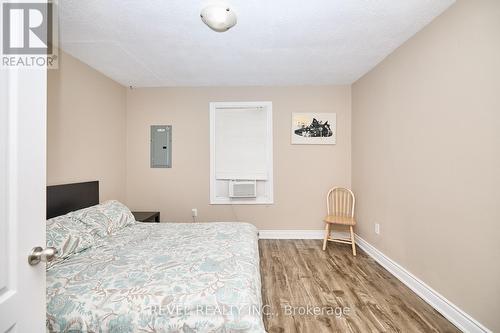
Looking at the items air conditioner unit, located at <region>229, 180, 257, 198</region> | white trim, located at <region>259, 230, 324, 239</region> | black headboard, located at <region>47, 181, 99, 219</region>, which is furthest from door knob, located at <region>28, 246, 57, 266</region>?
white trim, located at <region>259, 230, 324, 239</region>

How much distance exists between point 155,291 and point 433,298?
2.25m

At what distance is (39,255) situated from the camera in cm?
79

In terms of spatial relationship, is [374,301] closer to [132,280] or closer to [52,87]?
[132,280]

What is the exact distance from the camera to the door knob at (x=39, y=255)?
0.78 m

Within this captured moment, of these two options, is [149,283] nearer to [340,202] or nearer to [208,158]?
[208,158]

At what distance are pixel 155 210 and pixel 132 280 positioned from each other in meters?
2.41

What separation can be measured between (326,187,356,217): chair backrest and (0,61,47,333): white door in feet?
10.9

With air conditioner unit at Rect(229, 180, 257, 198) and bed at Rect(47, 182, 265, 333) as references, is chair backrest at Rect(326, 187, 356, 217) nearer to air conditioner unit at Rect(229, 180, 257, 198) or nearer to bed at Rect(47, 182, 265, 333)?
air conditioner unit at Rect(229, 180, 257, 198)

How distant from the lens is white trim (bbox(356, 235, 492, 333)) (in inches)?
63.8

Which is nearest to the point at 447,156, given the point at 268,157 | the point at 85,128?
the point at 268,157

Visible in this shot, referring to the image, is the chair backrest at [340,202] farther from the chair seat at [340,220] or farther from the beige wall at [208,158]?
the chair seat at [340,220]

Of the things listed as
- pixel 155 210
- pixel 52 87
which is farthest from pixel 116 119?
pixel 155 210

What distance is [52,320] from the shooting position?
117 cm

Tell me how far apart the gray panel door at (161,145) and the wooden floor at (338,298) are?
7.03ft
